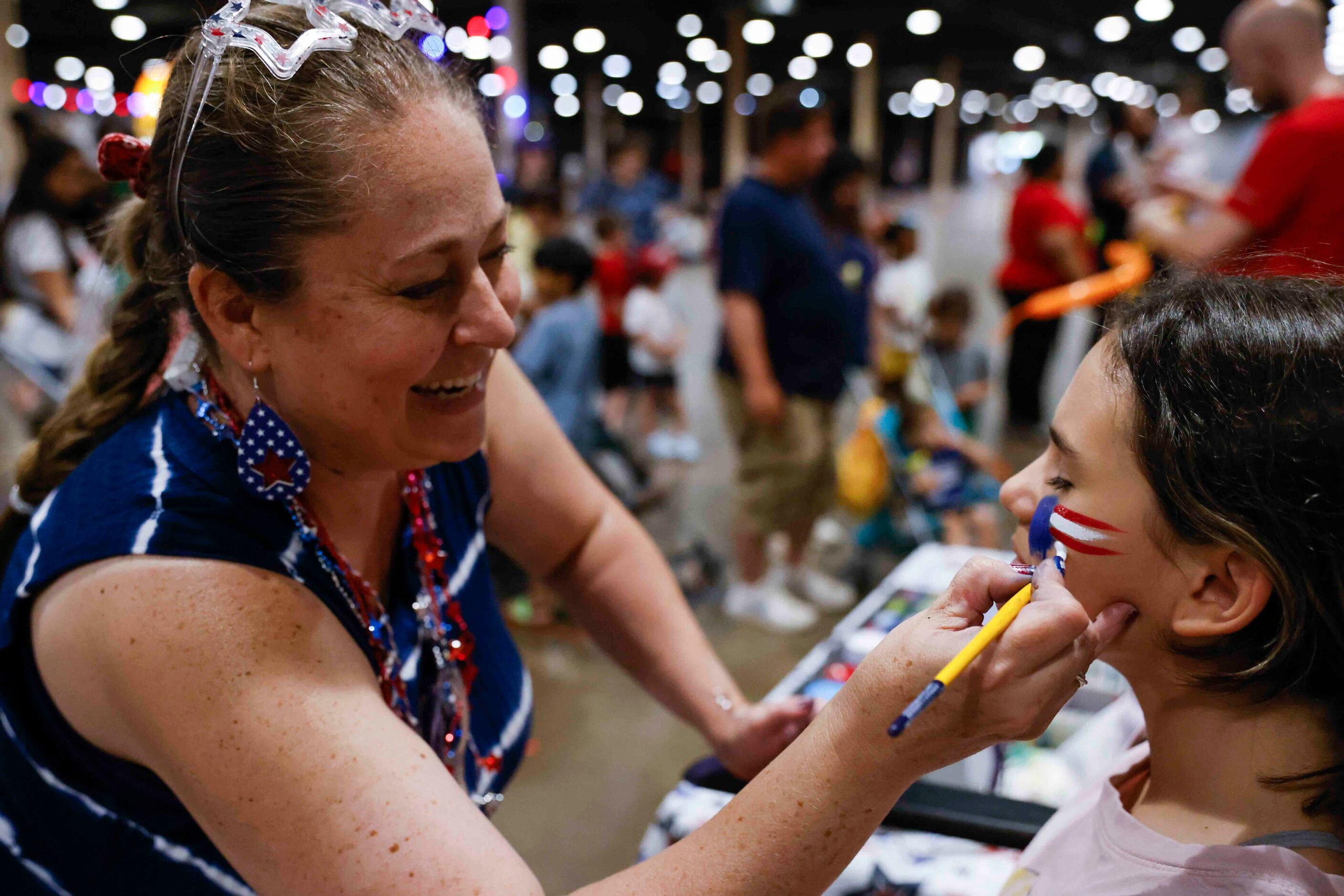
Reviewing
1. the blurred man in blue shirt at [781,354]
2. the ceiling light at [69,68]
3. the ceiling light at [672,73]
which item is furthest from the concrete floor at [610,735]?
the ceiling light at [69,68]

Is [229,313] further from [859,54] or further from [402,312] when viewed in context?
[859,54]

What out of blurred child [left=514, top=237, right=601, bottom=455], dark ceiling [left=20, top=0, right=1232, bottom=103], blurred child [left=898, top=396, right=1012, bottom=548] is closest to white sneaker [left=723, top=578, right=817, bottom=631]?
blurred child [left=898, top=396, right=1012, bottom=548]

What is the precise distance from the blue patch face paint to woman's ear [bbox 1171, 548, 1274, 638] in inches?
4.6

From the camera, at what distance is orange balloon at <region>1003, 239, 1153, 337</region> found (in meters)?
3.07

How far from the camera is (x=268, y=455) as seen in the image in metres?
0.90

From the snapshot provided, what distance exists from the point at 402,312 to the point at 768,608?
8.52ft

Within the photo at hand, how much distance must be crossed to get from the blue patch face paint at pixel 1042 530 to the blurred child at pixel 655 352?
13.3ft

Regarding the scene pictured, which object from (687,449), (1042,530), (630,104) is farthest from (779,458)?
(630,104)

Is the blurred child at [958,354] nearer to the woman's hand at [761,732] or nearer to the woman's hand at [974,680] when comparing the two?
the woman's hand at [761,732]

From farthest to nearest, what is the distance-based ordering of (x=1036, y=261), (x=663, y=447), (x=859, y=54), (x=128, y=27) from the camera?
1. (x=859, y=54)
2. (x=128, y=27)
3. (x=663, y=447)
4. (x=1036, y=261)

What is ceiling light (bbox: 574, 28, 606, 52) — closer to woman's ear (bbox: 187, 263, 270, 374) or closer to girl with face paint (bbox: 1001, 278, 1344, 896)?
woman's ear (bbox: 187, 263, 270, 374)

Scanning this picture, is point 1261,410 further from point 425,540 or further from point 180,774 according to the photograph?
point 180,774

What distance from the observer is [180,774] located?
0.83m

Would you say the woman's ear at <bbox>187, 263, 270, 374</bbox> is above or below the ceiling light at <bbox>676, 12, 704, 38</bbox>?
below
